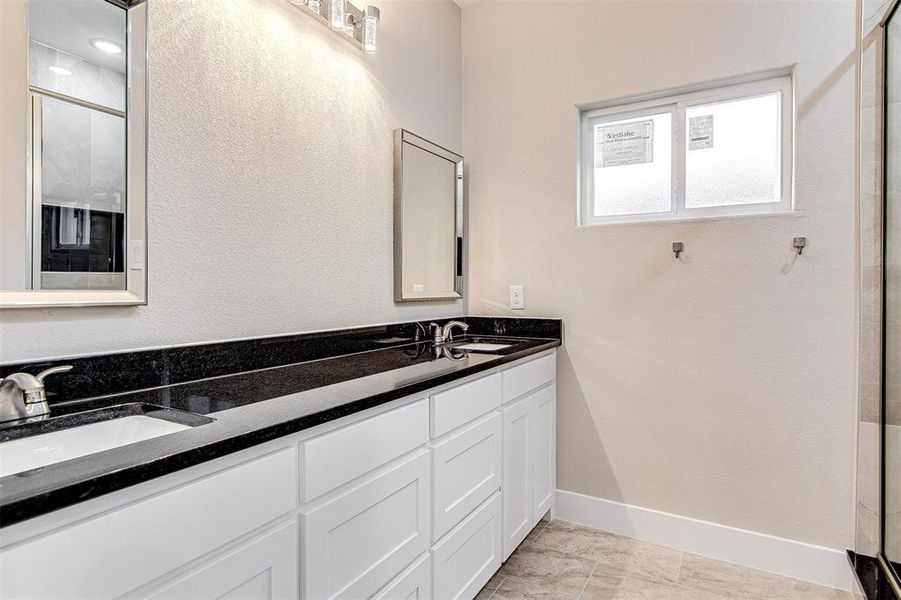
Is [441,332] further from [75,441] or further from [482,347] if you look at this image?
[75,441]

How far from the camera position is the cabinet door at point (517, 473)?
1.90 metres

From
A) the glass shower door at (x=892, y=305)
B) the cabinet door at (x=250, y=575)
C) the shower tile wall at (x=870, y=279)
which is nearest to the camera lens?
the cabinet door at (x=250, y=575)

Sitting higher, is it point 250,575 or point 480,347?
point 480,347

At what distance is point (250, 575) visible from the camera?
89cm

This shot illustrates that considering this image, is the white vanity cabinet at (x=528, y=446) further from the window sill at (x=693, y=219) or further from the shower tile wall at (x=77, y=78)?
the shower tile wall at (x=77, y=78)

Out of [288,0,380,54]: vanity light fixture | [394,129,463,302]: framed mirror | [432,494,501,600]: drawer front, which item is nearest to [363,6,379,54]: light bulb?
[288,0,380,54]: vanity light fixture

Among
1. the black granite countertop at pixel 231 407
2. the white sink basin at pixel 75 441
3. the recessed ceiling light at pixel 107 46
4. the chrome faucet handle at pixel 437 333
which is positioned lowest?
the white sink basin at pixel 75 441

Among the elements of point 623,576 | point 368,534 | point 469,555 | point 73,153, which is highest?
point 73,153

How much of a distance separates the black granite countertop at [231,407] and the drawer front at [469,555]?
0.52m

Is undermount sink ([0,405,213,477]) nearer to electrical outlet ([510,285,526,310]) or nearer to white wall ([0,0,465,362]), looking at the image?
white wall ([0,0,465,362])

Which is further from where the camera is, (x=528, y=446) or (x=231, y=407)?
(x=528, y=446)

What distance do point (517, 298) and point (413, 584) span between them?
61.8 inches

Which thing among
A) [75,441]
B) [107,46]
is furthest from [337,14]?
[75,441]

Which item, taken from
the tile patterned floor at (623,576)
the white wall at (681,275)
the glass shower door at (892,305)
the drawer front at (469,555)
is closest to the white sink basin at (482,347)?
the white wall at (681,275)
